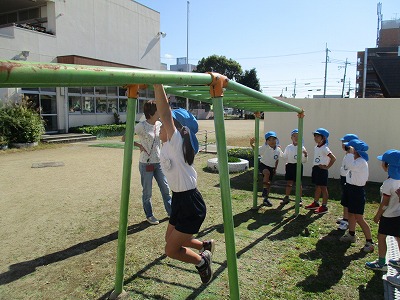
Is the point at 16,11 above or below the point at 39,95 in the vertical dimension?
above

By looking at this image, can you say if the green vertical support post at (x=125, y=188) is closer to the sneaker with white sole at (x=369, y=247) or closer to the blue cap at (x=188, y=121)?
the blue cap at (x=188, y=121)

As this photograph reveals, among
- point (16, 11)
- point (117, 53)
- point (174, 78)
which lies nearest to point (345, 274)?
point (174, 78)

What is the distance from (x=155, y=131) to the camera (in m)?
4.92

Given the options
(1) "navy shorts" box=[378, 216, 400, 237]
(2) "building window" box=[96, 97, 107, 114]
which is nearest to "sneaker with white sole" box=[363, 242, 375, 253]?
(1) "navy shorts" box=[378, 216, 400, 237]

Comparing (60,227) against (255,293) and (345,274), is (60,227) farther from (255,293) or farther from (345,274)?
(345,274)

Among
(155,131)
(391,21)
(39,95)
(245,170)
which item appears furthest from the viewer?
(391,21)

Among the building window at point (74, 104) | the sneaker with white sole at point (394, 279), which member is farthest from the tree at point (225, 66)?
the sneaker with white sole at point (394, 279)

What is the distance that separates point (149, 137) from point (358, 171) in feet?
9.57

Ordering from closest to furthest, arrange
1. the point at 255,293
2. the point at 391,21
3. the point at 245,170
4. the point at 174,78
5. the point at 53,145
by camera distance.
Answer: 1. the point at 174,78
2. the point at 255,293
3. the point at 245,170
4. the point at 53,145
5. the point at 391,21

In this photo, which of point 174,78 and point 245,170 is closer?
point 174,78

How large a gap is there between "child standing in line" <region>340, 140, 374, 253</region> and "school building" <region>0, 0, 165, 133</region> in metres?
14.7

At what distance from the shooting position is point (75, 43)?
19.2m

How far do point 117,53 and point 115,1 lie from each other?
3325 millimetres

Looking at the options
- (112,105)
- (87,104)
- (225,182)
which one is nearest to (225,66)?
(112,105)
